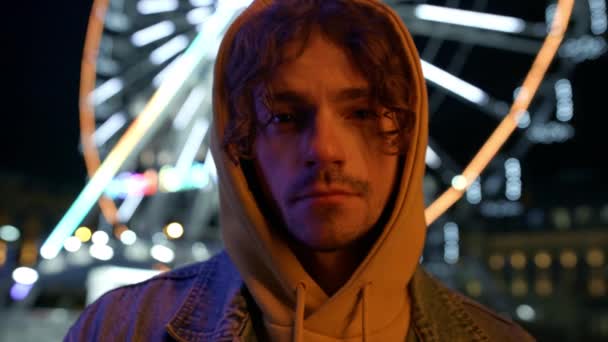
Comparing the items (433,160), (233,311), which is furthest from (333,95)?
(433,160)

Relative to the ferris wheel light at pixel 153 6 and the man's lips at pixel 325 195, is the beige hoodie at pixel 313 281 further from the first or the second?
the ferris wheel light at pixel 153 6

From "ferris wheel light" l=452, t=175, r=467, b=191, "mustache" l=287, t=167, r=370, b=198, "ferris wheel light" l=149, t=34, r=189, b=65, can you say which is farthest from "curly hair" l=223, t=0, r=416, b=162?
"ferris wheel light" l=149, t=34, r=189, b=65

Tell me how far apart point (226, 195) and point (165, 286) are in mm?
205

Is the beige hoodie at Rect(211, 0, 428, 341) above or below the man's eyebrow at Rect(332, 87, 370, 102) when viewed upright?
below

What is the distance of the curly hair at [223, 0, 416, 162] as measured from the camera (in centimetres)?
116

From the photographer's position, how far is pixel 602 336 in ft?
56.7

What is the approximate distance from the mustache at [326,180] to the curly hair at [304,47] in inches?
4.8

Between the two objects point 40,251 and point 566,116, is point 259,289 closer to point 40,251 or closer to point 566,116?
point 40,251

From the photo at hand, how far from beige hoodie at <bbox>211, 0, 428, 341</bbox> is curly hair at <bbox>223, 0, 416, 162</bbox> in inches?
1.5

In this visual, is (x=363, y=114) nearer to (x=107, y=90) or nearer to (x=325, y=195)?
(x=325, y=195)

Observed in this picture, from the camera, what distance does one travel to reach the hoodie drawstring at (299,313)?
107cm

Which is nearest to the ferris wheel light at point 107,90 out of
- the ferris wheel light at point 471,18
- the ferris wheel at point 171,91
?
the ferris wheel at point 171,91

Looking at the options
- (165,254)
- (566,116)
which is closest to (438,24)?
(165,254)

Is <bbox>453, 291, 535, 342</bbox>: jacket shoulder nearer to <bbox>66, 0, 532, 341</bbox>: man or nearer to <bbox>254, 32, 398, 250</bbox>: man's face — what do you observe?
<bbox>66, 0, 532, 341</bbox>: man
